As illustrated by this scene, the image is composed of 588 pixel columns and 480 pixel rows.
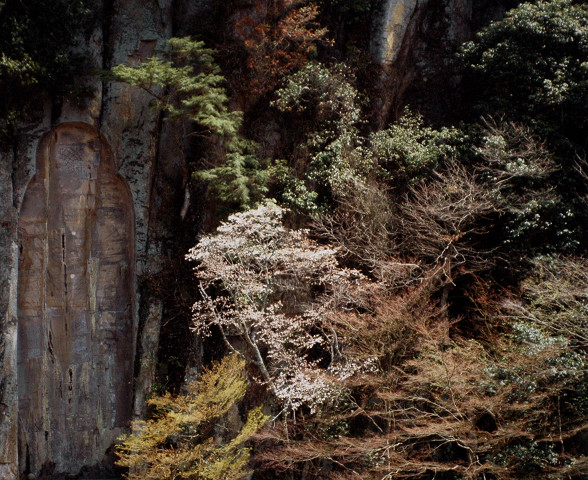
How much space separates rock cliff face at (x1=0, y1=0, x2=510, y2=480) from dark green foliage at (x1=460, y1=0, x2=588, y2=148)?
8.90m

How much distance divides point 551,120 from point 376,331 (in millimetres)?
7239

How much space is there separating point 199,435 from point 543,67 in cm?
1240

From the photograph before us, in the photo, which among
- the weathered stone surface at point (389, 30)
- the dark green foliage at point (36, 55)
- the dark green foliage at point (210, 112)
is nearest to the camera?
the dark green foliage at point (36, 55)

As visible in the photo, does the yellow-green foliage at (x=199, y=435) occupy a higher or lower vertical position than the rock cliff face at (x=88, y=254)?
lower

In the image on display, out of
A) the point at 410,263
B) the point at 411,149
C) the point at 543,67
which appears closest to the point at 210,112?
the point at 411,149

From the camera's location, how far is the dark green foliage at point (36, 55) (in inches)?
574

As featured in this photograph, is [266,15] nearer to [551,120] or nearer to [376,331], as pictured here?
[551,120]

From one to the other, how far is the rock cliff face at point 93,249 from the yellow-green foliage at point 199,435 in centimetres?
212

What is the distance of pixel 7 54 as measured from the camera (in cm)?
1457

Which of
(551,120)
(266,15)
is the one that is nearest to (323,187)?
(266,15)

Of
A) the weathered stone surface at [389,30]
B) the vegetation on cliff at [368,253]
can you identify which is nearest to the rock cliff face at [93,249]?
the vegetation on cliff at [368,253]

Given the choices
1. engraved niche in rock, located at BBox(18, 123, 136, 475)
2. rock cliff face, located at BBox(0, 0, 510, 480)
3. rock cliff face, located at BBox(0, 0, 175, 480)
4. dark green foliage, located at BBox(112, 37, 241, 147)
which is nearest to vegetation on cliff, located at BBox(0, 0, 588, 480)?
dark green foliage, located at BBox(112, 37, 241, 147)

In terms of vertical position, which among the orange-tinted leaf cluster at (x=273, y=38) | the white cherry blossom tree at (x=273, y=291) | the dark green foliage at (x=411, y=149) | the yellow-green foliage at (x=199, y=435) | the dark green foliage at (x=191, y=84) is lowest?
the yellow-green foliage at (x=199, y=435)

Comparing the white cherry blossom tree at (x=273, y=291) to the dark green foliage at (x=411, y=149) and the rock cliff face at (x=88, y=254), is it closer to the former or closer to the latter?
the rock cliff face at (x=88, y=254)
